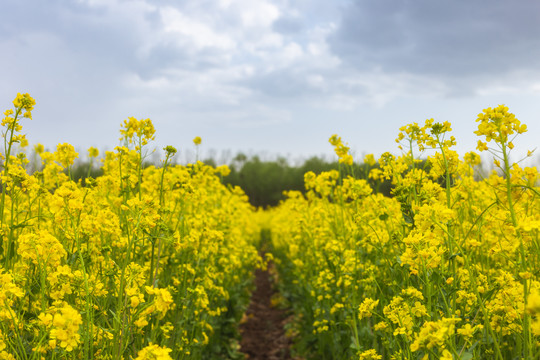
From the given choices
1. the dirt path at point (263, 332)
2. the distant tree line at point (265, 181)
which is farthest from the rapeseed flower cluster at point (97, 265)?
the distant tree line at point (265, 181)

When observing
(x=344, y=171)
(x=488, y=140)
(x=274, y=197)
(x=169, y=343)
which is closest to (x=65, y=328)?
(x=169, y=343)

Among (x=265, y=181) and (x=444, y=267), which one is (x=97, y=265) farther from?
(x=265, y=181)

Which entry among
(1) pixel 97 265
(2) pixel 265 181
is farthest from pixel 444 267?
(2) pixel 265 181

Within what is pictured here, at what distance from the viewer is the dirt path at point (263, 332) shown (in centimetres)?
607

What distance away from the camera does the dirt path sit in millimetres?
6066

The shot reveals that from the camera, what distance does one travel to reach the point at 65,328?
175 cm

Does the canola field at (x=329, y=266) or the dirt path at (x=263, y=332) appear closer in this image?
the canola field at (x=329, y=266)

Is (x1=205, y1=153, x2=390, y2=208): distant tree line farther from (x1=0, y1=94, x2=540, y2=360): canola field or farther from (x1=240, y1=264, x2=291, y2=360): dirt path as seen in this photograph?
(x1=0, y1=94, x2=540, y2=360): canola field

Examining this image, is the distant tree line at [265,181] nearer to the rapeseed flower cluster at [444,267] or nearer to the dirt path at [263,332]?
the dirt path at [263,332]

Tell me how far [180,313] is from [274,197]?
30481mm

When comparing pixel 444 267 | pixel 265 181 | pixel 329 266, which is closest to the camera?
pixel 444 267

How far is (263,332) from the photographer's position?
713cm

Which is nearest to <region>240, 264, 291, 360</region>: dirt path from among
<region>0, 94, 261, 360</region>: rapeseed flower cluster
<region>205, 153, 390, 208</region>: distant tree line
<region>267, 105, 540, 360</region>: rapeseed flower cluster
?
<region>0, 94, 261, 360</region>: rapeseed flower cluster

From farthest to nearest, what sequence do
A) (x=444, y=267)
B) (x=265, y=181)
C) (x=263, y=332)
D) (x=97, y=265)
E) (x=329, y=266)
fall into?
(x=265, y=181) < (x=263, y=332) < (x=329, y=266) < (x=97, y=265) < (x=444, y=267)
